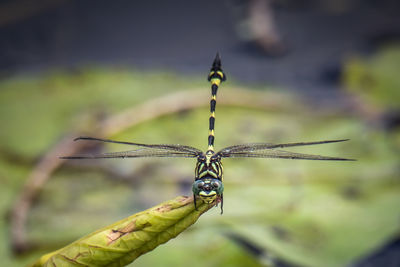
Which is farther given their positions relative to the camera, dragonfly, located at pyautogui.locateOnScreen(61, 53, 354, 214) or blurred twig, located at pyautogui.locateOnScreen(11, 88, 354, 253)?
blurred twig, located at pyautogui.locateOnScreen(11, 88, 354, 253)

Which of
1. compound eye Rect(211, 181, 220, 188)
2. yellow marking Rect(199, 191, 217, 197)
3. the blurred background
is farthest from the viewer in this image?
the blurred background

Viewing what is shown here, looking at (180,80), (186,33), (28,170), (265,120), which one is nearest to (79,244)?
(28,170)

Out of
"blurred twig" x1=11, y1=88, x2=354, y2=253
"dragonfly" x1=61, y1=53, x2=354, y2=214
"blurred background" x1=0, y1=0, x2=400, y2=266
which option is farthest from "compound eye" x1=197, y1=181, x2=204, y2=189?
"blurred twig" x1=11, y1=88, x2=354, y2=253

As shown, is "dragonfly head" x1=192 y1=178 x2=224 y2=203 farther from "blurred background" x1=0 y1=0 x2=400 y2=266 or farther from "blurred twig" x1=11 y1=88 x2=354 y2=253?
"blurred twig" x1=11 y1=88 x2=354 y2=253

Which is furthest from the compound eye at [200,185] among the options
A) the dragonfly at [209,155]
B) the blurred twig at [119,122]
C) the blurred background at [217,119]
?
the blurred twig at [119,122]

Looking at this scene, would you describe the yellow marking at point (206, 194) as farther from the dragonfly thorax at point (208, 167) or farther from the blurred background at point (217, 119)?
the blurred background at point (217, 119)

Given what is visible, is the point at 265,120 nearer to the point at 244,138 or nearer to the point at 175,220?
the point at 244,138

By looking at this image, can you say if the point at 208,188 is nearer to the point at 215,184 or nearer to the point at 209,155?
the point at 215,184
